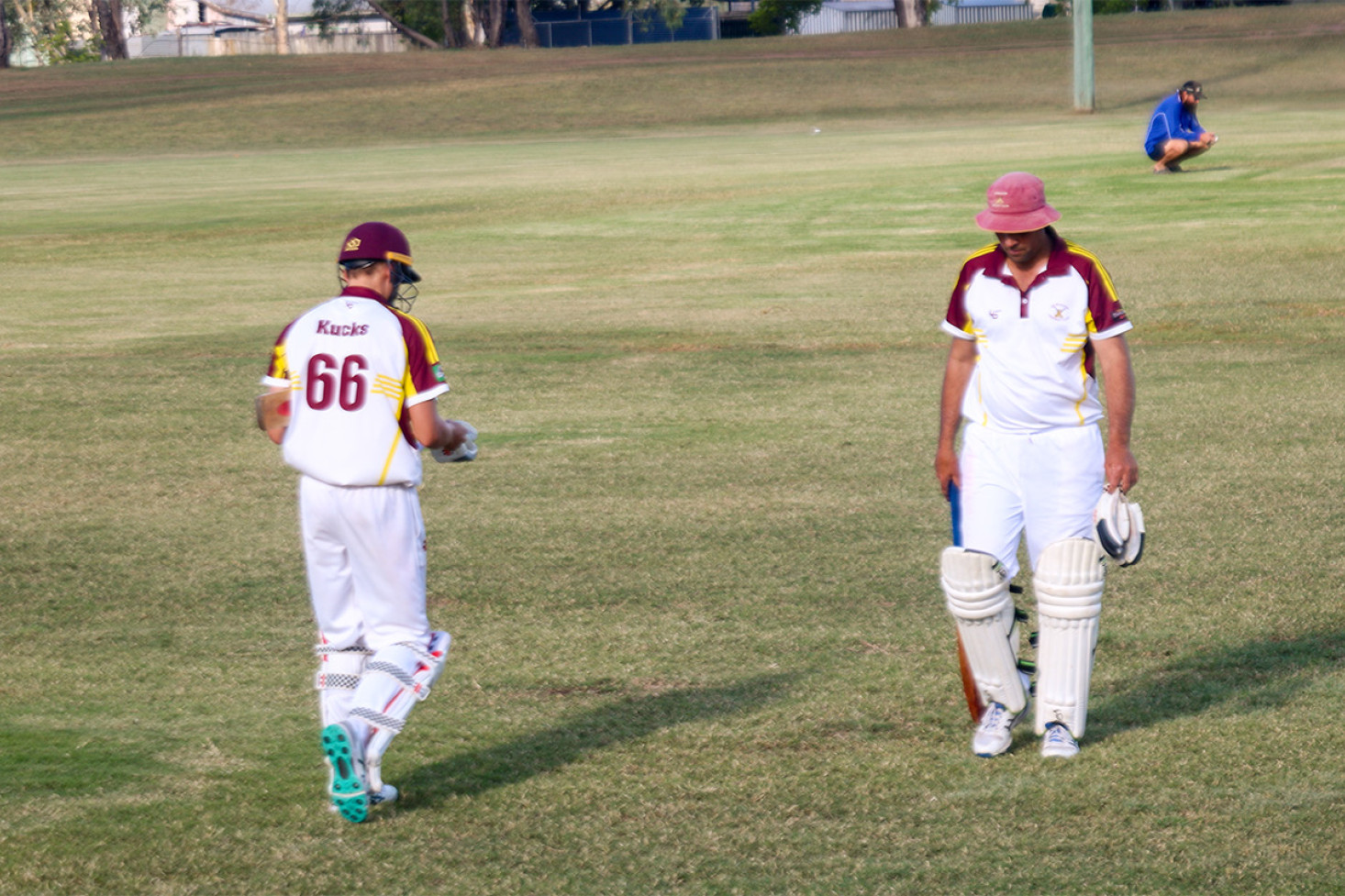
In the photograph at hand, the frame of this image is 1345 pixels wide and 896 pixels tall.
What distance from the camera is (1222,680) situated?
254 inches

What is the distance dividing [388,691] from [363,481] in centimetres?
64

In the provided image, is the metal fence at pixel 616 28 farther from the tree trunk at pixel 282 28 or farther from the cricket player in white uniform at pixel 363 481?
the cricket player in white uniform at pixel 363 481

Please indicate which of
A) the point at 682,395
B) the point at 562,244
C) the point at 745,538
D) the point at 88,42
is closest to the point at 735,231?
the point at 562,244

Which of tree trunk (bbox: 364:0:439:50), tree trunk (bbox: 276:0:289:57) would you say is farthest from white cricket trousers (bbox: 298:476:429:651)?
tree trunk (bbox: 276:0:289:57)

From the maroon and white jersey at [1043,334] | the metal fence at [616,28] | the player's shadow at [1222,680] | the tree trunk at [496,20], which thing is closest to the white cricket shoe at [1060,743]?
the player's shadow at [1222,680]

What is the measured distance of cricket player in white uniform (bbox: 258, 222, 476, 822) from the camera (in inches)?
199

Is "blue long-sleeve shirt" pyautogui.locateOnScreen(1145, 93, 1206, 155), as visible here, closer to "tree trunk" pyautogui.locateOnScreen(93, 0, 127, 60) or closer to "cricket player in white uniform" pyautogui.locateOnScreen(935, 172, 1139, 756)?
"cricket player in white uniform" pyautogui.locateOnScreen(935, 172, 1139, 756)

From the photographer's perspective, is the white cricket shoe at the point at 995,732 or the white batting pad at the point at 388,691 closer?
the white batting pad at the point at 388,691

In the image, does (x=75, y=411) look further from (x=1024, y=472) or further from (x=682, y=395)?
(x=1024, y=472)

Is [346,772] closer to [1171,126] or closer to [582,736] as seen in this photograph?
[582,736]

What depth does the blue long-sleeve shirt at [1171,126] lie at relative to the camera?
27.5 meters

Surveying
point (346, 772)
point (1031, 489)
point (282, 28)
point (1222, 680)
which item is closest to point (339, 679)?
point (346, 772)

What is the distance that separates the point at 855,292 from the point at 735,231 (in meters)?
6.45

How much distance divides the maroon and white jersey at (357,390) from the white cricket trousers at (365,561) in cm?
7
